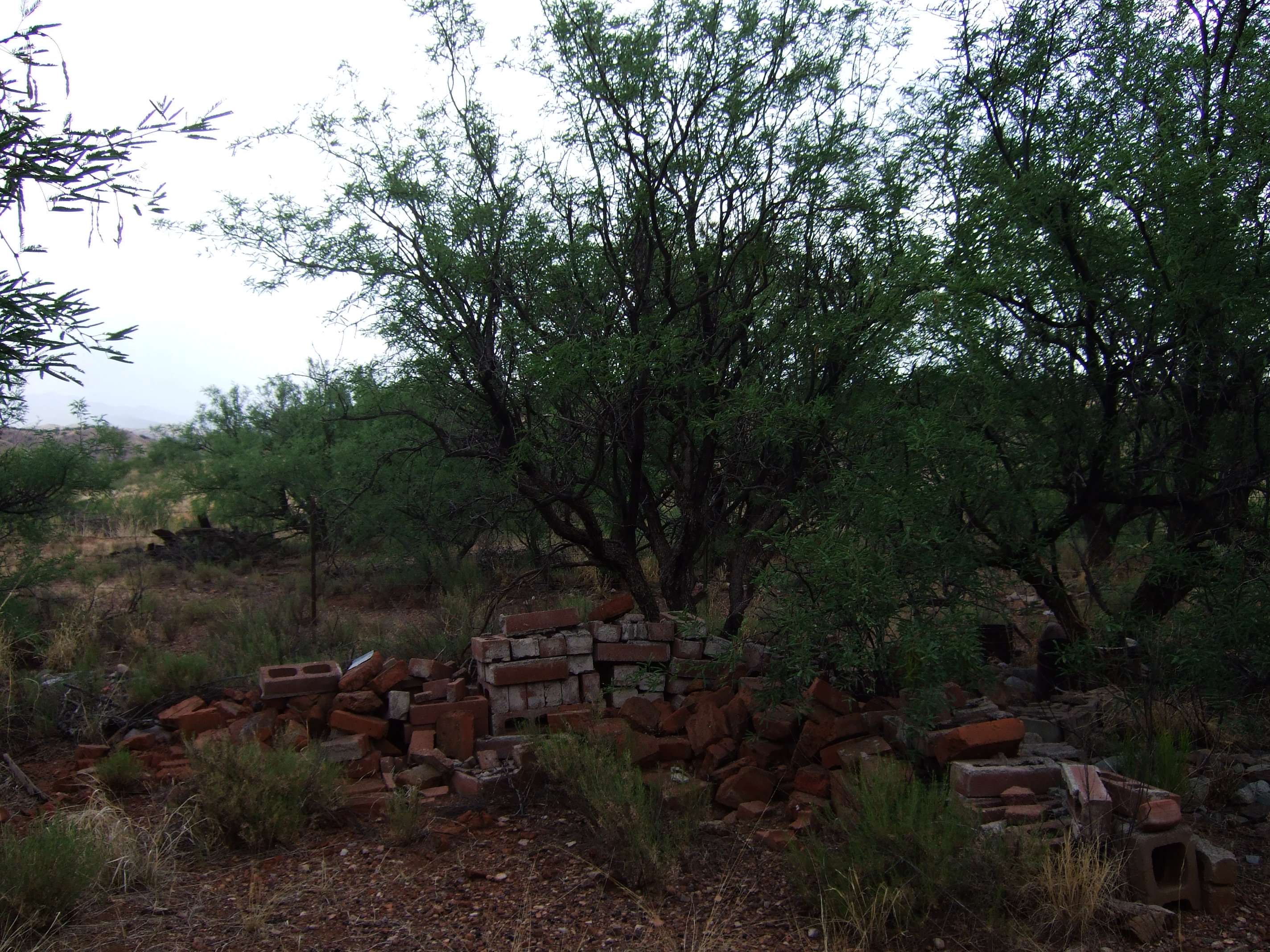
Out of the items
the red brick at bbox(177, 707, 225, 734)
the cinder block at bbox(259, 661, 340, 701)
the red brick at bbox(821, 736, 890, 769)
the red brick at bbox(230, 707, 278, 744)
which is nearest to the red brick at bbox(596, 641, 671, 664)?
the red brick at bbox(821, 736, 890, 769)

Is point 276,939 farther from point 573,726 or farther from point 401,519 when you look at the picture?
point 401,519

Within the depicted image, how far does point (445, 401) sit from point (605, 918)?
5.40 m

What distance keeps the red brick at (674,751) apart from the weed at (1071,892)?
8.45ft

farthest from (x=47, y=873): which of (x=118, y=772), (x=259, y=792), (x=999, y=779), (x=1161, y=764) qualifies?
(x=1161, y=764)

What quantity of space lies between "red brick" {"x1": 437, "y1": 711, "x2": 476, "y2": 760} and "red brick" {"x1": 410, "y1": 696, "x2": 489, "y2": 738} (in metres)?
0.07

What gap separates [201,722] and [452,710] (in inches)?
83.0

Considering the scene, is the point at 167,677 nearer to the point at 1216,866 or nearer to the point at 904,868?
the point at 904,868

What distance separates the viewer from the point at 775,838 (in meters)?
5.12

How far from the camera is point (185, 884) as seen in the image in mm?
4871

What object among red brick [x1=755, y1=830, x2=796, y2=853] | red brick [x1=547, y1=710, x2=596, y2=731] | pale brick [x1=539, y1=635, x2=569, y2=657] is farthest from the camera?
pale brick [x1=539, y1=635, x2=569, y2=657]

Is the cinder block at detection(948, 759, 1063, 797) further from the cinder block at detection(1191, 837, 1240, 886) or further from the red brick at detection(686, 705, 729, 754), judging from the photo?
the red brick at detection(686, 705, 729, 754)

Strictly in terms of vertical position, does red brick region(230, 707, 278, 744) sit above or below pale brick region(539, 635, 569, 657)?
below

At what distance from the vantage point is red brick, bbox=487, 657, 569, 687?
276 inches

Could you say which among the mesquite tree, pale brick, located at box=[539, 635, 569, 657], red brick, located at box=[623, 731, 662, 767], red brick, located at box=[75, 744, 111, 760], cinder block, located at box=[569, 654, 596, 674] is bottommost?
red brick, located at box=[75, 744, 111, 760]
